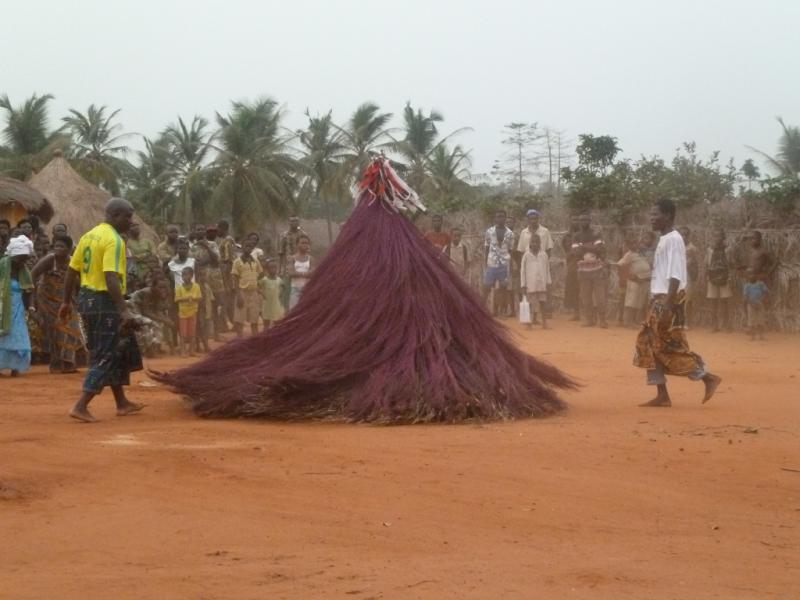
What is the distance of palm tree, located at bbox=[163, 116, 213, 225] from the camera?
4009 centimetres

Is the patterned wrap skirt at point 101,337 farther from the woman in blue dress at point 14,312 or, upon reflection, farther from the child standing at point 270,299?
the child standing at point 270,299

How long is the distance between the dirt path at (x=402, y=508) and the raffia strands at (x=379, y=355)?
0.26 m

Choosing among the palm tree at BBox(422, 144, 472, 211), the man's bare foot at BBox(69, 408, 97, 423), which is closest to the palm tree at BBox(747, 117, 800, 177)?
the palm tree at BBox(422, 144, 472, 211)

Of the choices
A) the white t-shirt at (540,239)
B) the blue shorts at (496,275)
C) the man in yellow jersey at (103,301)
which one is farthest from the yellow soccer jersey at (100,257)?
the blue shorts at (496,275)

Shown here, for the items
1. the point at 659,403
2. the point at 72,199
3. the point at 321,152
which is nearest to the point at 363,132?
the point at 321,152

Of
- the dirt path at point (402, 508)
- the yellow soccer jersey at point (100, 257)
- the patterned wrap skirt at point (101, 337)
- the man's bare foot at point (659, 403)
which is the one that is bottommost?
the dirt path at point (402, 508)

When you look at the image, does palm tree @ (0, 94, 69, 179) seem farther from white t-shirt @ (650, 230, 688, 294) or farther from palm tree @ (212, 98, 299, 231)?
white t-shirt @ (650, 230, 688, 294)

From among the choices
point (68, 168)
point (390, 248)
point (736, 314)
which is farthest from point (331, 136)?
point (390, 248)

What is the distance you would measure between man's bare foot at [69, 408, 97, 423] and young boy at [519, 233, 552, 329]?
10198mm

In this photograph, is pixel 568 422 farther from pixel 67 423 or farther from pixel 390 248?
pixel 67 423

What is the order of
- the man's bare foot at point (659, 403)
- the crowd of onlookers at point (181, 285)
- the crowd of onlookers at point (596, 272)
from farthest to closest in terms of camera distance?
the crowd of onlookers at point (596, 272) → the crowd of onlookers at point (181, 285) → the man's bare foot at point (659, 403)

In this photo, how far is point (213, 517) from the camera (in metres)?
4.98

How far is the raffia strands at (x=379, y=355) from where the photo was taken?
7816mm

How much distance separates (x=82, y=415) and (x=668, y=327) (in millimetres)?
4497
